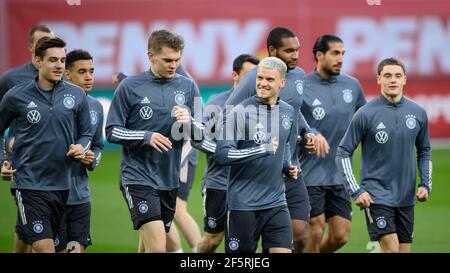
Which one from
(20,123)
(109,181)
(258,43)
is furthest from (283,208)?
(258,43)

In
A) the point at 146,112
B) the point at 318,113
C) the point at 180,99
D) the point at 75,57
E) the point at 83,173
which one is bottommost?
the point at 83,173

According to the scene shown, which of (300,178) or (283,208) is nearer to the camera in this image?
(283,208)

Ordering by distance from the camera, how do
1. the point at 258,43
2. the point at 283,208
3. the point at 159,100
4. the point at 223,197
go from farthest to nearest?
1. the point at 258,43
2. the point at 223,197
3. the point at 159,100
4. the point at 283,208

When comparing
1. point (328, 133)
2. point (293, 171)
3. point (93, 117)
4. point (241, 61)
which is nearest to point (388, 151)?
point (293, 171)

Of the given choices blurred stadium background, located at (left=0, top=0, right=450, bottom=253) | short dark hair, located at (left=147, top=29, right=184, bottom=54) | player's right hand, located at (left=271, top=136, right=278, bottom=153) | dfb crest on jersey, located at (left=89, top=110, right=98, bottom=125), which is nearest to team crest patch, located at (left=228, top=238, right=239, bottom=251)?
player's right hand, located at (left=271, top=136, right=278, bottom=153)

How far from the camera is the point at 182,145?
32.8 ft

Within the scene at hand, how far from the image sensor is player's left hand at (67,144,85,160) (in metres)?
9.34

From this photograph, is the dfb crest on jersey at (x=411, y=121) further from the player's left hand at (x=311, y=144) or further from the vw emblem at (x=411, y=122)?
the player's left hand at (x=311, y=144)

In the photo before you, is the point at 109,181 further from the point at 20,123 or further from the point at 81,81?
the point at 20,123

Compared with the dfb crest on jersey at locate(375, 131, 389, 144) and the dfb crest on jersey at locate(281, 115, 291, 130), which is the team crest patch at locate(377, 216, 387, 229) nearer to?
the dfb crest on jersey at locate(375, 131, 389, 144)

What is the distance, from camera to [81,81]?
1067cm

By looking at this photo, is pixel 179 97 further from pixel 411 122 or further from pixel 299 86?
pixel 411 122

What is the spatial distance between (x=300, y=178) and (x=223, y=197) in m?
1.13

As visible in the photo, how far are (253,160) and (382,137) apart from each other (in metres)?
1.48
